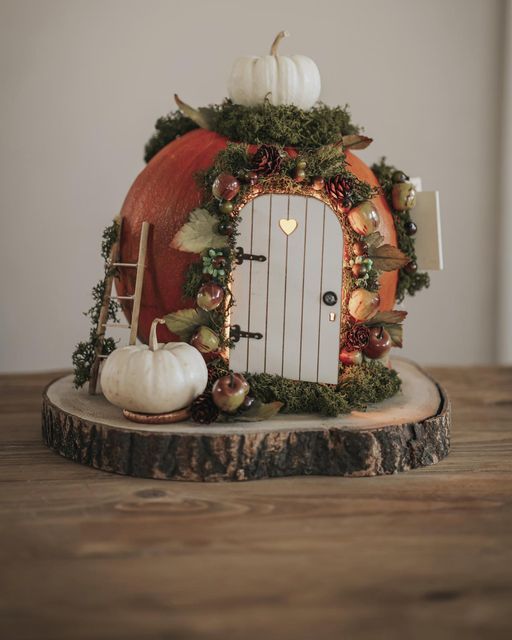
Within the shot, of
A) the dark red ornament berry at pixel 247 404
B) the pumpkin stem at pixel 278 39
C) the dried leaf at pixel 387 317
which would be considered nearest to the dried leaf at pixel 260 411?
the dark red ornament berry at pixel 247 404

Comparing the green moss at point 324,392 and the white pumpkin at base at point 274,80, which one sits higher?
the white pumpkin at base at point 274,80

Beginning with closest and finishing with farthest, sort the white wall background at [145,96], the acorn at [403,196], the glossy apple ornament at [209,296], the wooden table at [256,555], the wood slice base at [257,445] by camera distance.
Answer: the wooden table at [256,555] < the wood slice base at [257,445] < the glossy apple ornament at [209,296] < the acorn at [403,196] < the white wall background at [145,96]

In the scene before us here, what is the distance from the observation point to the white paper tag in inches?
82.9

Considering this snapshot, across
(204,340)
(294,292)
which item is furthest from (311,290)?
(204,340)

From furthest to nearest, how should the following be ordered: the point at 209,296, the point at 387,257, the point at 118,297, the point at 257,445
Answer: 1. the point at 118,297
2. the point at 387,257
3. the point at 209,296
4. the point at 257,445

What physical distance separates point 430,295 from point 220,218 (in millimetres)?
1805

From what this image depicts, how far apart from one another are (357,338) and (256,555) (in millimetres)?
689

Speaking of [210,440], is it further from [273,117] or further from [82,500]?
[273,117]

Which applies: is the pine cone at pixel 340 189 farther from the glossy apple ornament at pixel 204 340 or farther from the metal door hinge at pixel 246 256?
the glossy apple ornament at pixel 204 340

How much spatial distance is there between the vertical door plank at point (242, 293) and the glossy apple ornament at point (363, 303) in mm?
241

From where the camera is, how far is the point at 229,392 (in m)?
1.73

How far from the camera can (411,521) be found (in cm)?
150

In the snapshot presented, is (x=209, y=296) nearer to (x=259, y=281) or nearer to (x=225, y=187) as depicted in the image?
(x=259, y=281)

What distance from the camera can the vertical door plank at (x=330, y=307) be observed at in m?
1.86
